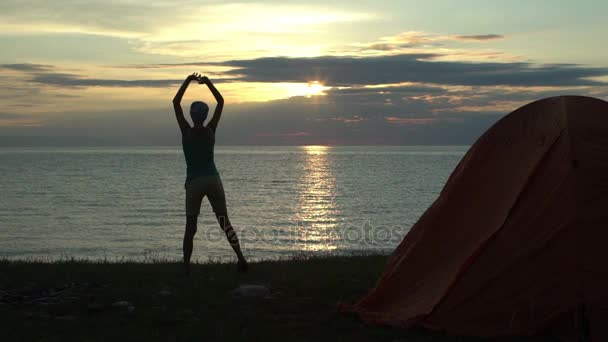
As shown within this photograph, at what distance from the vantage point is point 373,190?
60438 millimetres

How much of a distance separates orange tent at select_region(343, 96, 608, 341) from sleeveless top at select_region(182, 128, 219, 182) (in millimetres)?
3616

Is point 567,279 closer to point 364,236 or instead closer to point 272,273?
point 272,273

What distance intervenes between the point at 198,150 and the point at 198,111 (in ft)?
1.99

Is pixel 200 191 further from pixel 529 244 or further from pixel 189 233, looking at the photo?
pixel 529 244

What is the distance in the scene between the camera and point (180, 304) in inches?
355

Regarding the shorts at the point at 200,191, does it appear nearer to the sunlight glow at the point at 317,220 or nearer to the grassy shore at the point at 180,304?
the grassy shore at the point at 180,304

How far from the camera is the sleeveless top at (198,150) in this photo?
33.9ft

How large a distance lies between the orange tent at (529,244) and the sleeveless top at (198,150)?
3616mm

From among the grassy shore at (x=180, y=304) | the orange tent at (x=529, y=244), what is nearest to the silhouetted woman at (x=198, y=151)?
the grassy shore at (x=180, y=304)

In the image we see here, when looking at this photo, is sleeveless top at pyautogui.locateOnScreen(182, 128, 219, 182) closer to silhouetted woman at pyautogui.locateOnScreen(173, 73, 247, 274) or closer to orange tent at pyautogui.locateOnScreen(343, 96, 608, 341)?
silhouetted woman at pyautogui.locateOnScreen(173, 73, 247, 274)

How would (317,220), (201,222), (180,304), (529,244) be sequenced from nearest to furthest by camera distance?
(529,244) < (180,304) < (201,222) < (317,220)

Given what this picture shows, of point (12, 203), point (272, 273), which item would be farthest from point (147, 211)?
point (272, 273)

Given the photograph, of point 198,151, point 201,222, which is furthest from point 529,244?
point 201,222

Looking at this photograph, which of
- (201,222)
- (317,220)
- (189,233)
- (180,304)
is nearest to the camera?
(180,304)
